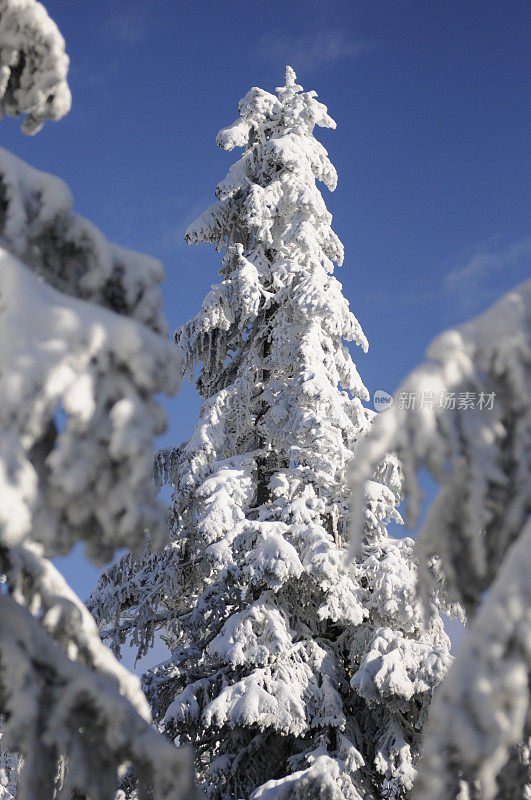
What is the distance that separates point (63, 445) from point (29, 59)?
274 centimetres

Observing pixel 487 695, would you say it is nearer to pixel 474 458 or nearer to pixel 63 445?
pixel 474 458

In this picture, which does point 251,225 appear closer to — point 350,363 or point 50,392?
point 350,363

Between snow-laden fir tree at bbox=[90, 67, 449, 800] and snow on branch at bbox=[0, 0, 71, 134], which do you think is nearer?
snow on branch at bbox=[0, 0, 71, 134]

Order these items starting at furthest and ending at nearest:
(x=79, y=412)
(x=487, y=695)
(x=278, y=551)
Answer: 1. (x=278, y=551)
2. (x=79, y=412)
3. (x=487, y=695)

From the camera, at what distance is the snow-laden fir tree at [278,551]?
930 cm

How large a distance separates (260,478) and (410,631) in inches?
136

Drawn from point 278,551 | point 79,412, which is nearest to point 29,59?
point 79,412

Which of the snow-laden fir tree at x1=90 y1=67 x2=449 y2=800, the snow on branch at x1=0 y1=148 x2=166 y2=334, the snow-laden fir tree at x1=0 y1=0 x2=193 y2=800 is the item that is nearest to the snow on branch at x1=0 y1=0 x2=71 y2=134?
the snow-laden fir tree at x1=0 y1=0 x2=193 y2=800

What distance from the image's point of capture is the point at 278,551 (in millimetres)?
9484

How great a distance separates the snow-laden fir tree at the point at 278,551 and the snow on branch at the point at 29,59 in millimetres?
6707

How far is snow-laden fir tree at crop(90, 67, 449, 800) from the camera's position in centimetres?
930

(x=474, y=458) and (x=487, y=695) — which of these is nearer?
(x=487, y=695)

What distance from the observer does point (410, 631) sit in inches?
411

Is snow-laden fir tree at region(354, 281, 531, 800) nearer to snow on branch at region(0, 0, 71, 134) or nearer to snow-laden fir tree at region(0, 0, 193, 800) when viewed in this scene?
snow-laden fir tree at region(0, 0, 193, 800)
